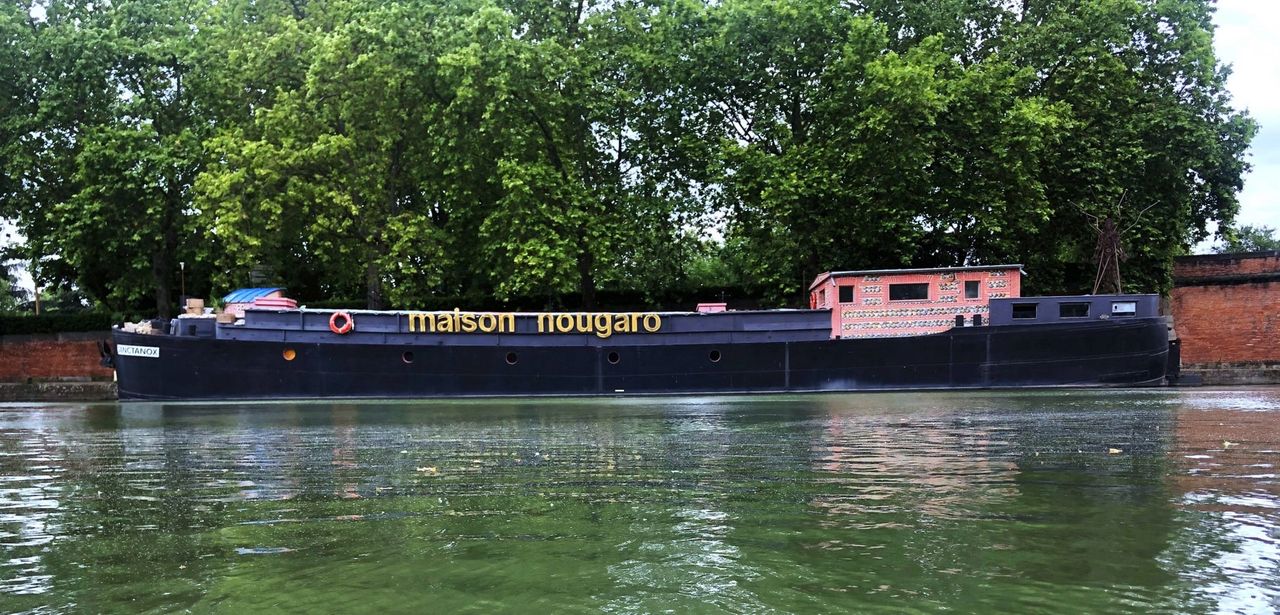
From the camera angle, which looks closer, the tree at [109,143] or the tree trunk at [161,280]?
the tree at [109,143]

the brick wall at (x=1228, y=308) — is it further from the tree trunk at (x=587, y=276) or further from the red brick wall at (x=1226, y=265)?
Result: the tree trunk at (x=587, y=276)

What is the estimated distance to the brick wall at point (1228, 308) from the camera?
3822 cm

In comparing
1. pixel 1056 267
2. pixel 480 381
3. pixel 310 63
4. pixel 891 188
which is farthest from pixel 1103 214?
pixel 310 63

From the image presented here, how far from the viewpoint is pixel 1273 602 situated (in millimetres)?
4852

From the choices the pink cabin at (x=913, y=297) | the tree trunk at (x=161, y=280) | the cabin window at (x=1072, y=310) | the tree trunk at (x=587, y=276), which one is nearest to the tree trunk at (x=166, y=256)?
the tree trunk at (x=161, y=280)

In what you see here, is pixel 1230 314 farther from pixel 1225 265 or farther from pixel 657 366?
pixel 657 366

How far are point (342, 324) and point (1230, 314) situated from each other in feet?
106

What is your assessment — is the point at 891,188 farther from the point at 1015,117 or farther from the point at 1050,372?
the point at 1050,372

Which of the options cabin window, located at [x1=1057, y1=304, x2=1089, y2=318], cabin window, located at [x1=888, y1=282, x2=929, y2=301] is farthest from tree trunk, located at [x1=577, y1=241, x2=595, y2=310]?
cabin window, located at [x1=1057, y1=304, x2=1089, y2=318]

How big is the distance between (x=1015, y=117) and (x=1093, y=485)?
29176 millimetres

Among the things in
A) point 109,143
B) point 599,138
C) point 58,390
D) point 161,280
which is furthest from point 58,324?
point 599,138

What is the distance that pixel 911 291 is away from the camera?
31.7 m

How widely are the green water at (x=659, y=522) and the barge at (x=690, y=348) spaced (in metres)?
16.3

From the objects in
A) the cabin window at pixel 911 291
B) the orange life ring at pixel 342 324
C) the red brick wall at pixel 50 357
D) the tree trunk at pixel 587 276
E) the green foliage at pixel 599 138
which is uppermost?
the green foliage at pixel 599 138
